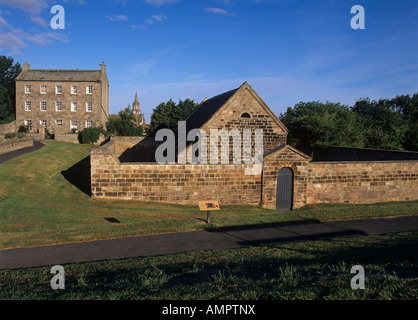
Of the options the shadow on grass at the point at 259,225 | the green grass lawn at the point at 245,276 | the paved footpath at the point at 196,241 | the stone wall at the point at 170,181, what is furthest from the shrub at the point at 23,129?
the green grass lawn at the point at 245,276

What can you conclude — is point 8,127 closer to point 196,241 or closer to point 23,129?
point 23,129

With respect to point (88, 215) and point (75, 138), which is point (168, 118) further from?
point (88, 215)

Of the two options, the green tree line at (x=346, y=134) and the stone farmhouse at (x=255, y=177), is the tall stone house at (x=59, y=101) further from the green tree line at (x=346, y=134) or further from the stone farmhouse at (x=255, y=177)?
the stone farmhouse at (x=255, y=177)

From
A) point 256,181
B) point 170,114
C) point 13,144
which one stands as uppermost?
point 170,114

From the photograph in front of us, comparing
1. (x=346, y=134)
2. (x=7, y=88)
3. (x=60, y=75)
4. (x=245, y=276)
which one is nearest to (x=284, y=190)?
(x=245, y=276)

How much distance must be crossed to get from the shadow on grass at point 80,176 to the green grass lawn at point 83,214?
0.16 meters

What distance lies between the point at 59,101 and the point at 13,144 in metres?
22.5

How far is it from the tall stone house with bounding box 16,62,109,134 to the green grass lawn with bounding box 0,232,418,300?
4381 cm

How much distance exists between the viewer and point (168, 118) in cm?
5175

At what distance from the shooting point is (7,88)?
57.6m

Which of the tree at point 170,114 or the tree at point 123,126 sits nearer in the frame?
the tree at point 123,126

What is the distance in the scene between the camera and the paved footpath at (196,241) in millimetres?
9625
